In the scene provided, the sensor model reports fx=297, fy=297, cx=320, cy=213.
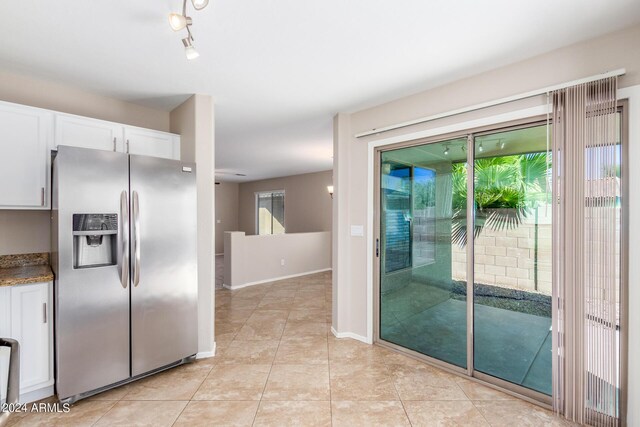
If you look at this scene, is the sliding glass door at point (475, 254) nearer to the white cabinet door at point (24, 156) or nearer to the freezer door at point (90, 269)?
the freezer door at point (90, 269)

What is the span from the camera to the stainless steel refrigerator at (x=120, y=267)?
206cm

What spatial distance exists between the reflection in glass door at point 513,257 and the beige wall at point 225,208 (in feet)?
27.1

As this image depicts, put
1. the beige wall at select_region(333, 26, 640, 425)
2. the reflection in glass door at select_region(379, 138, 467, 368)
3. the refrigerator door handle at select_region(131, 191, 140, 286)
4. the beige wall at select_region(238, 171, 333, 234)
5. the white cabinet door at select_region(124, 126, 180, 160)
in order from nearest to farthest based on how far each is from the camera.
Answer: the beige wall at select_region(333, 26, 640, 425)
the refrigerator door handle at select_region(131, 191, 140, 286)
the reflection in glass door at select_region(379, 138, 467, 368)
the white cabinet door at select_region(124, 126, 180, 160)
the beige wall at select_region(238, 171, 333, 234)

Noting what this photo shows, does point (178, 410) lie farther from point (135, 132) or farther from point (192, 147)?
point (135, 132)

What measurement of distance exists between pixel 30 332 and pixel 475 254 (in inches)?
133

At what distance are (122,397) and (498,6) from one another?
11.5 feet

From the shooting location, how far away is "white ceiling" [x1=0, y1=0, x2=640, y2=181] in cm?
162

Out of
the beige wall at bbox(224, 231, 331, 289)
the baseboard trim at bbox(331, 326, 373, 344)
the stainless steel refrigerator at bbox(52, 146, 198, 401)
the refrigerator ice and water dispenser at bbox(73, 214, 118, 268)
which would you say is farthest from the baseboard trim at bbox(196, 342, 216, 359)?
the beige wall at bbox(224, 231, 331, 289)

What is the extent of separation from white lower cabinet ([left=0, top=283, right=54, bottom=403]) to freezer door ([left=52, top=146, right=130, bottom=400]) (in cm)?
16

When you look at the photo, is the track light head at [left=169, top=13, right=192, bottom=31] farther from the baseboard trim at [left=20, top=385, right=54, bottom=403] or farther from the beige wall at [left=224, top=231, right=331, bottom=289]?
the beige wall at [left=224, top=231, right=331, bottom=289]

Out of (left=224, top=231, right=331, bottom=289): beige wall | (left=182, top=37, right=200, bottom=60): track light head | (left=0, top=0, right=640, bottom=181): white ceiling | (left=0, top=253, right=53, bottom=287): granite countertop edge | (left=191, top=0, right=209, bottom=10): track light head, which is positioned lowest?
(left=224, top=231, right=331, bottom=289): beige wall

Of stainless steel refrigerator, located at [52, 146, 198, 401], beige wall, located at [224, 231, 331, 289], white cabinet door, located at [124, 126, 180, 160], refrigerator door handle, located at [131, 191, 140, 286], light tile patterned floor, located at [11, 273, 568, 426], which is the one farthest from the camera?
beige wall, located at [224, 231, 331, 289]

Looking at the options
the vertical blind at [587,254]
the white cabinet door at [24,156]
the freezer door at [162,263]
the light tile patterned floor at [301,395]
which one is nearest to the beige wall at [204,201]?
the freezer door at [162,263]

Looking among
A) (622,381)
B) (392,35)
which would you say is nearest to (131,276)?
(392,35)
